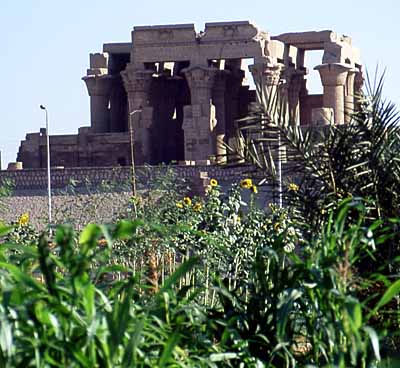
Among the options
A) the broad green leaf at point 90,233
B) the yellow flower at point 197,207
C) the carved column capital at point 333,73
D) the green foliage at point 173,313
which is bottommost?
the green foliage at point 173,313

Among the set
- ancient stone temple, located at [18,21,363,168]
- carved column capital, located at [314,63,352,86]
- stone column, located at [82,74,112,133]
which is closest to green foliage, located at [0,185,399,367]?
ancient stone temple, located at [18,21,363,168]

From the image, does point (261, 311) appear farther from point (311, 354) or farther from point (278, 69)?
point (278, 69)

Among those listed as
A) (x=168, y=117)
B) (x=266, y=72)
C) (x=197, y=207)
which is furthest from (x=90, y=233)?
(x=168, y=117)

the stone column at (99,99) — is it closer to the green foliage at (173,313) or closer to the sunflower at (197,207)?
the sunflower at (197,207)

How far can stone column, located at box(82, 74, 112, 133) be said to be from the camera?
48.2 meters

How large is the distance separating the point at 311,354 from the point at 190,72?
128ft

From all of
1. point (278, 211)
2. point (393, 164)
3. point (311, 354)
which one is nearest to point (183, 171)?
point (278, 211)

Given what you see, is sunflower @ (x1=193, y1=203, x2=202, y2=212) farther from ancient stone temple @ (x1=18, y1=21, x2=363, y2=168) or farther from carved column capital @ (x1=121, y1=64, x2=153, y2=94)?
carved column capital @ (x1=121, y1=64, x2=153, y2=94)

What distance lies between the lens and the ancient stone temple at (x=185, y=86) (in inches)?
1734

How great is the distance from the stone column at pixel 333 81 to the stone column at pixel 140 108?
540 cm

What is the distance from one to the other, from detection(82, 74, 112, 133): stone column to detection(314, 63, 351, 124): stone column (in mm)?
7810

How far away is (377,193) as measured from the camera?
26.8ft

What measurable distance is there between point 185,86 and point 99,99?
3.44m

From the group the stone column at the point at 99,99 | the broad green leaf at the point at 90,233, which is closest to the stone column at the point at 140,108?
the stone column at the point at 99,99
